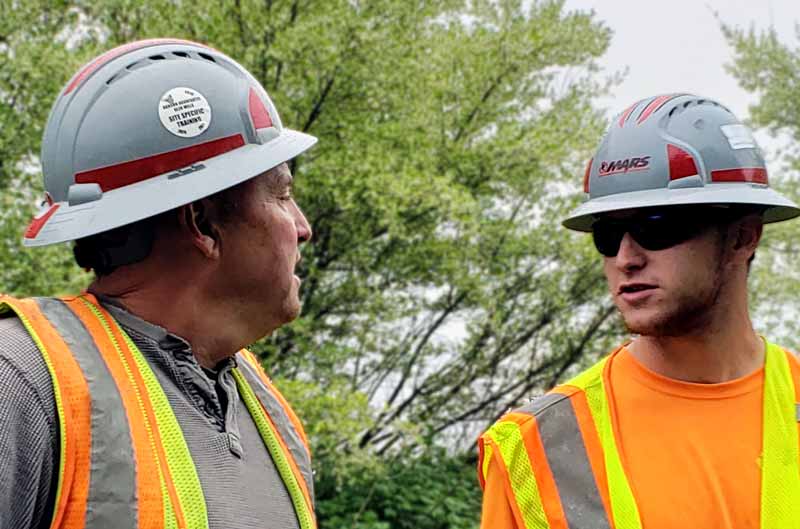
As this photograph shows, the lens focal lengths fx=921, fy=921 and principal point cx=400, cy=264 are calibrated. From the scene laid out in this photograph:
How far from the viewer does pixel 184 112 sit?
180 cm

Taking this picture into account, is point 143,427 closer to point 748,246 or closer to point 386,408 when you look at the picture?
point 748,246

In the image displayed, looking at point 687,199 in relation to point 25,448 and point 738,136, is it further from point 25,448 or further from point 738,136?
point 25,448

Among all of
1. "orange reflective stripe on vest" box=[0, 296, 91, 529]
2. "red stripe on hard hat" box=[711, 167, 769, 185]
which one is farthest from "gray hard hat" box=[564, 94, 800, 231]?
"orange reflective stripe on vest" box=[0, 296, 91, 529]

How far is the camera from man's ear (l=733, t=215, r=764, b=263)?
2.50 metres

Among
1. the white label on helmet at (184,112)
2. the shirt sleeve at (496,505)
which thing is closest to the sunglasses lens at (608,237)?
the shirt sleeve at (496,505)

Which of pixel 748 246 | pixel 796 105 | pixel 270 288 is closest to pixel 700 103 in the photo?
pixel 748 246

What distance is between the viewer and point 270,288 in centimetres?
188

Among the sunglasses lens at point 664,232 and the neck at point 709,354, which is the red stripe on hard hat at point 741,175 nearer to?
the sunglasses lens at point 664,232

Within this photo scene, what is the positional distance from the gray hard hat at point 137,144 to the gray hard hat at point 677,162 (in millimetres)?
1064

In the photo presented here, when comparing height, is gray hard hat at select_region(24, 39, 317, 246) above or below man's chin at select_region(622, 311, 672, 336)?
above

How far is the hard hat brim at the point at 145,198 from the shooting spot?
67.9 inches

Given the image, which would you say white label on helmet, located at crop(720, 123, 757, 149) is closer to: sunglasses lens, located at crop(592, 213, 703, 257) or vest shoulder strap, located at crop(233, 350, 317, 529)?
sunglasses lens, located at crop(592, 213, 703, 257)

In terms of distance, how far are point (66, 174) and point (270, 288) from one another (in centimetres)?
45

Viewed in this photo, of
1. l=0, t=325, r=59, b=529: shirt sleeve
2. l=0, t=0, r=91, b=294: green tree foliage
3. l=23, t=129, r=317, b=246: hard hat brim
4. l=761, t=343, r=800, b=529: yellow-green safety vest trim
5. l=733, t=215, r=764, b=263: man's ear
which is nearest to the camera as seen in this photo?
l=0, t=325, r=59, b=529: shirt sleeve
